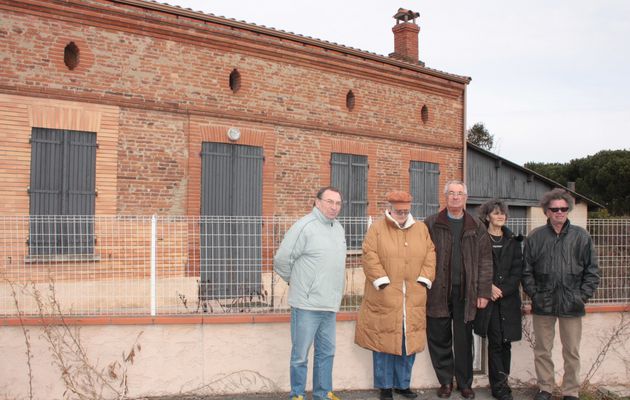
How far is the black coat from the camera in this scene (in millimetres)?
5156

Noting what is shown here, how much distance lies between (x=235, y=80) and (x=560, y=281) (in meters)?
7.30

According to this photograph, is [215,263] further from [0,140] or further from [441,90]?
[441,90]

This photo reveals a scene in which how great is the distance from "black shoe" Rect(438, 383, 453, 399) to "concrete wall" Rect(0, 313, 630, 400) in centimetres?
47

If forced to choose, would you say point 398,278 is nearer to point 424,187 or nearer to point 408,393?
point 408,393

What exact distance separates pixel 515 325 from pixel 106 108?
7.09 metres

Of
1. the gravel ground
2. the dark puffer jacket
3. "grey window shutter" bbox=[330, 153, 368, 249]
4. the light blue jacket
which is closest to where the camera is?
the light blue jacket

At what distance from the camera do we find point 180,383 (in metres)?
5.54

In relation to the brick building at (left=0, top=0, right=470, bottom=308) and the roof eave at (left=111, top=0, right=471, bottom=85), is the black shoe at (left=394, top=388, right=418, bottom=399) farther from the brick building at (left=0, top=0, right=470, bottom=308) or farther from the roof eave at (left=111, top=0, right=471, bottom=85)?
the roof eave at (left=111, top=0, right=471, bottom=85)

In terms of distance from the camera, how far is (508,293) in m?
5.16

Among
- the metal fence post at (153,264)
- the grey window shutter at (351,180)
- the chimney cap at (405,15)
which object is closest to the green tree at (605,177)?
the chimney cap at (405,15)

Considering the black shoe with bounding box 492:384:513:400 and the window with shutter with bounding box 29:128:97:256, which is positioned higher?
the window with shutter with bounding box 29:128:97:256

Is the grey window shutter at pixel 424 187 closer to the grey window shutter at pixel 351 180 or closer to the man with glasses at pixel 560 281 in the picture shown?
the grey window shutter at pixel 351 180

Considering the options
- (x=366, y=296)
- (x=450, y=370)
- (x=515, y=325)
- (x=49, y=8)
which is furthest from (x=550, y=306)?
(x=49, y=8)

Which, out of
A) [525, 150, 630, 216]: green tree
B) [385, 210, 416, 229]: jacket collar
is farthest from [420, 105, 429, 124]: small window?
[525, 150, 630, 216]: green tree
